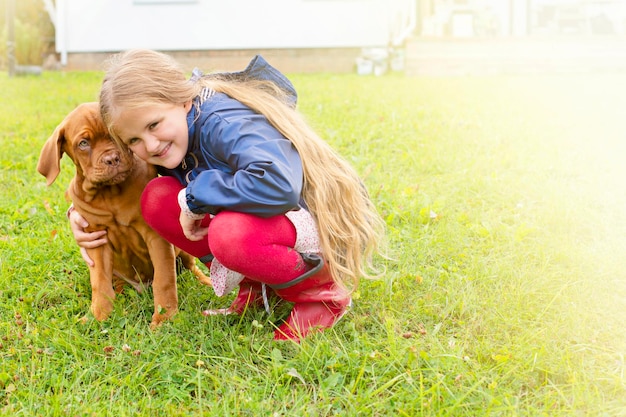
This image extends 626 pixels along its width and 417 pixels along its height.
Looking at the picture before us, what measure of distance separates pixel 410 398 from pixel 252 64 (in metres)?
1.48

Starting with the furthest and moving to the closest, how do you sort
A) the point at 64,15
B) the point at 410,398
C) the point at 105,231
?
the point at 64,15, the point at 105,231, the point at 410,398

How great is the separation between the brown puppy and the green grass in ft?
0.40

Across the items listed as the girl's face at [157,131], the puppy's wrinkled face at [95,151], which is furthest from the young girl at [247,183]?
the puppy's wrinkled face at [95,151]

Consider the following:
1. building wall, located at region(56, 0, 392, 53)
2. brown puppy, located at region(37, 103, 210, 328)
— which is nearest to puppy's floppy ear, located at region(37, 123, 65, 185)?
brown puppy, located at region(37, 103, 210, 328)

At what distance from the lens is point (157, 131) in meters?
2.63

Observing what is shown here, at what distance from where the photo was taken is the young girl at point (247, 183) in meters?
2.50

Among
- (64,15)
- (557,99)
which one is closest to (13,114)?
(557,99)

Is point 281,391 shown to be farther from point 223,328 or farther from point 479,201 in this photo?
point 479,201

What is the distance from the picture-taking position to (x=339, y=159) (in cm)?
289


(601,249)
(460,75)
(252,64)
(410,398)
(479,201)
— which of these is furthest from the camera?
(460,75)

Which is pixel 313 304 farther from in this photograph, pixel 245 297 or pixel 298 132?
pixel 298 132

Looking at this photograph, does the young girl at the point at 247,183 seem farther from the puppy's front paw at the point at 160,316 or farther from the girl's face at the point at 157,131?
the puppy's front paw at the point at 160,316

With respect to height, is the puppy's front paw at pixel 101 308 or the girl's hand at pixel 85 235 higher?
the girl's hand at pixel 85 235

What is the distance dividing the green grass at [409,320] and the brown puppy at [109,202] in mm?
122
